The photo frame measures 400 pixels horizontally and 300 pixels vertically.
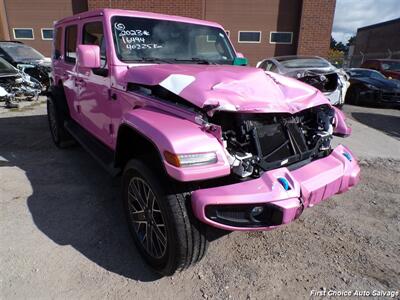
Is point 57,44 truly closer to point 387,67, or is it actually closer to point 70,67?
point 70,67

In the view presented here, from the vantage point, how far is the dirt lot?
2445mm

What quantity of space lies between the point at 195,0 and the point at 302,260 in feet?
49.5

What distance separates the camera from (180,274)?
2.59 m

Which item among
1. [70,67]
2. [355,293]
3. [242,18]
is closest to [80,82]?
[70,67]

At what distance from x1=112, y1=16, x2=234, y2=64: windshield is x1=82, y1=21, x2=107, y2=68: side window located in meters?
0.19

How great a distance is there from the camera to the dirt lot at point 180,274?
2.45m

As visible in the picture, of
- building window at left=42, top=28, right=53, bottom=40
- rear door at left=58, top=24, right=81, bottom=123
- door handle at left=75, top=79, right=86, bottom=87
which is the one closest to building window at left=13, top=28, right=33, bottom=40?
building window at left=42, top=28, right=53, bottom=40

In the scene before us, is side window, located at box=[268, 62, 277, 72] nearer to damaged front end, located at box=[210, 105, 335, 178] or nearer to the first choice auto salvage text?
damaged front end, located at box=[210, 105, 335, 178]

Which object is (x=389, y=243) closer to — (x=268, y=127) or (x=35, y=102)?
(x=268, y=127)

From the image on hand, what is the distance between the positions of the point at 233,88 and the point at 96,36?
6.79 ft

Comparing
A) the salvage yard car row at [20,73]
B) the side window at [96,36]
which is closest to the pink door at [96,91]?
the side window at [96,36]

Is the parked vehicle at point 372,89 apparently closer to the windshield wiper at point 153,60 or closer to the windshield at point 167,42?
the windshield at point 167,42

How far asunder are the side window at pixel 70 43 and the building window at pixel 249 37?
12.7 metres

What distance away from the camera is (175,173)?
2.03 m
